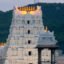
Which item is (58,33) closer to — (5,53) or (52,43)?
(5,53)

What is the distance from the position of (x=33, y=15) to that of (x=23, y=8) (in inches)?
76.2

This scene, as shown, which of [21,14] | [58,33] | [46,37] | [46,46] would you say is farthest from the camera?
[58,33]

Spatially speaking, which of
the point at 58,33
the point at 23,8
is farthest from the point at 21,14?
the point at 58,33

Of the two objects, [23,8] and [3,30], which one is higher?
[3,30]

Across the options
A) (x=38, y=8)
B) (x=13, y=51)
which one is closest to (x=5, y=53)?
(x=13, y=51)

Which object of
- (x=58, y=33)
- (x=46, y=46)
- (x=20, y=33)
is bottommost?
(x=46, y=46)

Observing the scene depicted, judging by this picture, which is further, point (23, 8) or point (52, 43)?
point (23, 8)

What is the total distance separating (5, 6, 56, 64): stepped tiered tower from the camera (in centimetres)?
9312

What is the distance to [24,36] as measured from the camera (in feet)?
309

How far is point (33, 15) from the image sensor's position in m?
93.8

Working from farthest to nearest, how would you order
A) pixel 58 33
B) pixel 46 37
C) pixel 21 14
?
pixel 58 33
pixel 21 14
pixel 46 37

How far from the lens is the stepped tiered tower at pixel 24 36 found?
9312cm

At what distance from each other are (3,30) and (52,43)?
117338 millimetres

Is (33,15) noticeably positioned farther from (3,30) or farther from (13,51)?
(3,30)
